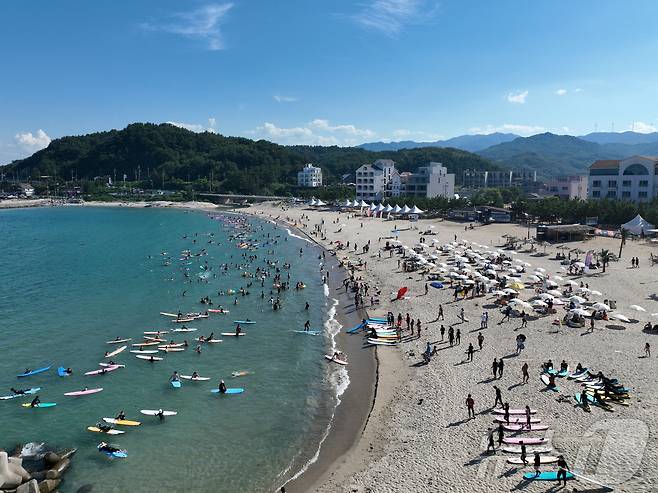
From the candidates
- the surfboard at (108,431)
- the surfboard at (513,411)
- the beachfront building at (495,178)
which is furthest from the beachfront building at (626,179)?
the beachfront building at (495,178)

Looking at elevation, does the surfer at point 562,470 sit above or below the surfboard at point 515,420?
above

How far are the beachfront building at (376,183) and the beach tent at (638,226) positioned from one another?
58.6 metres

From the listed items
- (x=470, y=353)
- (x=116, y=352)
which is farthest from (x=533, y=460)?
(x=116, y=352)

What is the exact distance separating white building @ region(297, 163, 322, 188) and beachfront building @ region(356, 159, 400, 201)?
133 ft

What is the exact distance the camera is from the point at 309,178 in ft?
495

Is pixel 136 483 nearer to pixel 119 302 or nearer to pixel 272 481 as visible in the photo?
pixel 272 481

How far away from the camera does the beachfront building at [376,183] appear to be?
109438mm

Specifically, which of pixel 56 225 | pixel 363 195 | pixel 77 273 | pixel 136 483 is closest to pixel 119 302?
pixel 77 273

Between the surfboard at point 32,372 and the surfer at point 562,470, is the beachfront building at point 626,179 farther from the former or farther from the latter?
the surfboard at point 32,372

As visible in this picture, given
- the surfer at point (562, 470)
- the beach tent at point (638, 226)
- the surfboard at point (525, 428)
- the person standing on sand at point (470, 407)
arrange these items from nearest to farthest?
the surfer at point (562, 470) → the surfboard at point (525, 428) → the person standing on sand at point (470, 407) → the beach tent at point (638, 226)

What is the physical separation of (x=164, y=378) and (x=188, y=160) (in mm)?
165710

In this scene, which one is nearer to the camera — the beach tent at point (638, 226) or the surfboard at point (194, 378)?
the surfboard at point (194, 378)

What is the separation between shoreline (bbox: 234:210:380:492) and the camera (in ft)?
51.4

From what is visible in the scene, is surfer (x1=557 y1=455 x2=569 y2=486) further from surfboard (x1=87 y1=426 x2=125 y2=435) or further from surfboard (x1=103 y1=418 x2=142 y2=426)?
surfboard (x1=87 y1=426 x2=125 y2=435)
